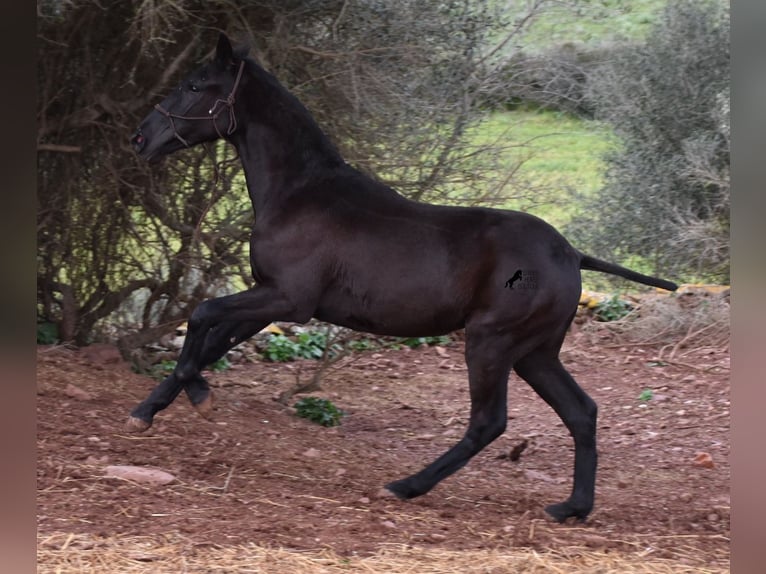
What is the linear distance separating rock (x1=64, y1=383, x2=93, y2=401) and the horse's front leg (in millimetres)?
1455

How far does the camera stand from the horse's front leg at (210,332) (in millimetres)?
5074

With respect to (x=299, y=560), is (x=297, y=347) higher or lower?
lower

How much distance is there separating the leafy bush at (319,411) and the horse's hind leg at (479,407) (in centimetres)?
207

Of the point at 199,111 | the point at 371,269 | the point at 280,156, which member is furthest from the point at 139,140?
the point at 371,269

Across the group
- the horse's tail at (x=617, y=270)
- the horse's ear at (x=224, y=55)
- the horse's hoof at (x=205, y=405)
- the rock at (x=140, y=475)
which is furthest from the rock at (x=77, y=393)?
the horse's tail at (x=617, y=270)

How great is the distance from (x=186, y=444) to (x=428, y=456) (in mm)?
1720

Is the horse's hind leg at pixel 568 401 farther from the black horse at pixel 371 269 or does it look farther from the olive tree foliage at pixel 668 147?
the olive tree foliage at pixel 668 147

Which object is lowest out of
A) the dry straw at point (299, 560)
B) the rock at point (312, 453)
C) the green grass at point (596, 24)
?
the rock at point (312, 453)

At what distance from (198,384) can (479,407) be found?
1.49m

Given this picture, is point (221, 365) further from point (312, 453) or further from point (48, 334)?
point (312, 453)

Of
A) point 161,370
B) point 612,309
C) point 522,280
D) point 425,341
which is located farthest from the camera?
point 612,309

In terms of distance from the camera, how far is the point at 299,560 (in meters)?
4.33

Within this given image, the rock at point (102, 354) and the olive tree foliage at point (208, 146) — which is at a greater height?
the olive tree foliage at point (208, 146)
